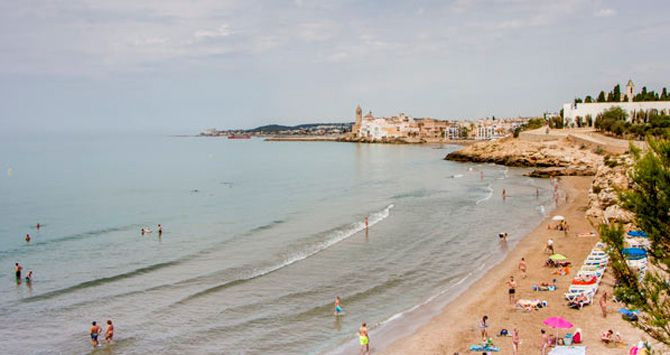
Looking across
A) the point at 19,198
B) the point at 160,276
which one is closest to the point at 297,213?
the point at 160,276

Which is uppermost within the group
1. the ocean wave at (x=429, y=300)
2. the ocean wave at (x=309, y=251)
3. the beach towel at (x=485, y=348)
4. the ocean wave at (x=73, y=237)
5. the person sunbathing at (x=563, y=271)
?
the ocean wave at (x=73, y=237)

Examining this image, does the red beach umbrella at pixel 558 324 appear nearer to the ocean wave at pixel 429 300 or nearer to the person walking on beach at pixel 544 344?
the person walking on beach at pixel 544 344

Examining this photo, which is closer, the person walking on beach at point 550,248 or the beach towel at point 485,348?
the beach towel at point 485,348

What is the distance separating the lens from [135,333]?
17.8 metres

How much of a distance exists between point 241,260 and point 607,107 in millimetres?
76018

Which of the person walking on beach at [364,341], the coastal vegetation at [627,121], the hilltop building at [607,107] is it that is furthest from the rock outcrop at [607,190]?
the hilltop building at [607,107]

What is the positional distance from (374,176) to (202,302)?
49.9 m

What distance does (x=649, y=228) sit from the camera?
7777mm

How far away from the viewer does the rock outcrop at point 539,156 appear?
63188 millimetres

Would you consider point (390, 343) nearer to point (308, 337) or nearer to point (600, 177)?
point (308, 337)

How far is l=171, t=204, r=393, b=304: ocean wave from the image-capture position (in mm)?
22219

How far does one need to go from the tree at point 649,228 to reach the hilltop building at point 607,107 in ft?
263

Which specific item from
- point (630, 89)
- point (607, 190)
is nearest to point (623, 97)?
point (630, 89)

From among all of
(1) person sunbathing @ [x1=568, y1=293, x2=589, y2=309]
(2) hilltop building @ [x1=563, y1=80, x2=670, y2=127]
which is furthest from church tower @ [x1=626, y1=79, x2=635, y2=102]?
(1) person sunbathing @ [x1=568, y1=293, x2=589, y2=309]
